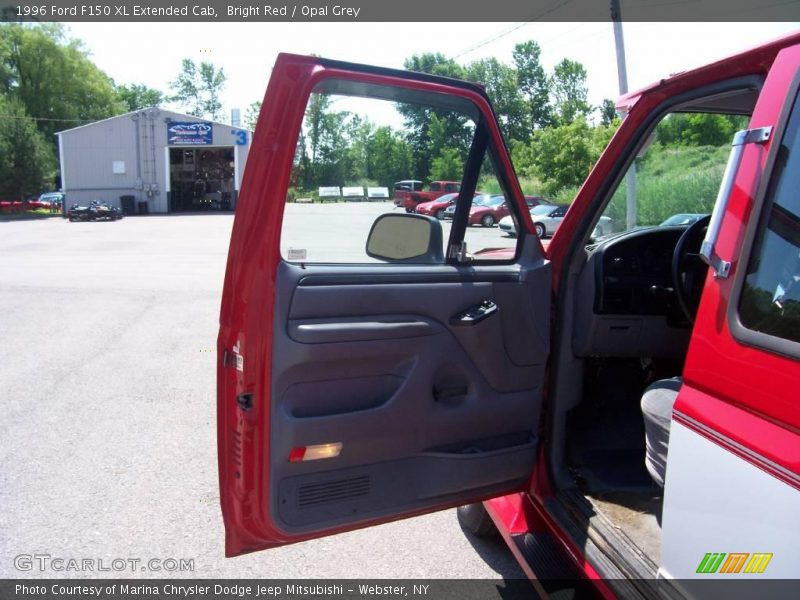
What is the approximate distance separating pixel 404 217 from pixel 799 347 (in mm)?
1555

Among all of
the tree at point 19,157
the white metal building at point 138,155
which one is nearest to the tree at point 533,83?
the white metal building at point 138,155

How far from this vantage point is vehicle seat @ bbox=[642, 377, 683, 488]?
6.81 ft

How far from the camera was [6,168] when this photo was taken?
40812mm

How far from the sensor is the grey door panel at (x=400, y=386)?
2.13m

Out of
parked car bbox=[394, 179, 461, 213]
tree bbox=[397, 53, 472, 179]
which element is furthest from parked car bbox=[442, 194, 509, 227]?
tree bbox=[397, 53, 472, 179]

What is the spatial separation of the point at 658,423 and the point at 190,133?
41700 millimetres

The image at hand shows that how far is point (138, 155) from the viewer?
4050 centimetres

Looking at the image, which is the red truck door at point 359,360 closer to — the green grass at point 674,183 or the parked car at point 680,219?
the green grass at point 674,183

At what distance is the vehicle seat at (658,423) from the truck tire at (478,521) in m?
1.39

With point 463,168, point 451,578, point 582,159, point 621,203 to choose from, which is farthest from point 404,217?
point 582,159

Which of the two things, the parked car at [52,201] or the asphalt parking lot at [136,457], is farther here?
the parked car at [52,201]

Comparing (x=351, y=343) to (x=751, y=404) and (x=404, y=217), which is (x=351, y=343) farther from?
(x=751, y=404)

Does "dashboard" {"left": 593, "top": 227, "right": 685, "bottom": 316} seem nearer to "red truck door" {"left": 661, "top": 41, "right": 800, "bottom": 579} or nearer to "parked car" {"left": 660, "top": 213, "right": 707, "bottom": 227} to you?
"parked car" {"left": 660, "top": 213, "right": 707, "bottom": 227}

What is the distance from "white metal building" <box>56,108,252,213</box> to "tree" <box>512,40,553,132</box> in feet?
79.3
